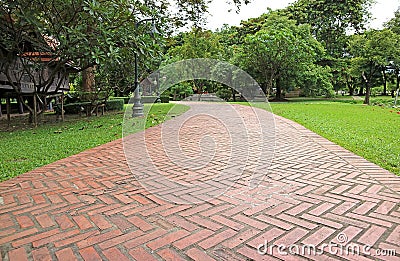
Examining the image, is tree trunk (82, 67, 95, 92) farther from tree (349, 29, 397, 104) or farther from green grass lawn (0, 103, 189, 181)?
tree (349, 29, 397, 104)

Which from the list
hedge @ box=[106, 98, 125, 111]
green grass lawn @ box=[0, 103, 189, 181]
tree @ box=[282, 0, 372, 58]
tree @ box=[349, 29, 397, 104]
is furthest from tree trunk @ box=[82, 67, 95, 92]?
tree @ box=[282, 0, 372, 58]

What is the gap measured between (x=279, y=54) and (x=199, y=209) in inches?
732

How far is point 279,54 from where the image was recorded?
63.4 feet

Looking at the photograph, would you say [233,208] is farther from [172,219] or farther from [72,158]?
[72,158]

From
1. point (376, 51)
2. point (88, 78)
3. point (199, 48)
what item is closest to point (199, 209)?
point (88, 78)

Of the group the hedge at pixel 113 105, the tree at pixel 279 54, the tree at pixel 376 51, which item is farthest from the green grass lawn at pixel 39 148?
the tree at pixel 279 54

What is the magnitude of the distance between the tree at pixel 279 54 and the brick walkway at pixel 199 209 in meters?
16.2

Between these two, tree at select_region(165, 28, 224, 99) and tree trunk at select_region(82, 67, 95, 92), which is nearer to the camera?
tree trunk at select_region(82, 67, 95, 92)

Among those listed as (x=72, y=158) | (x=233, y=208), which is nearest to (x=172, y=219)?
(x=233, y=208)

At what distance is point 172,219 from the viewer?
2.24 meters

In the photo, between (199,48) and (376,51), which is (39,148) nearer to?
(376,51)

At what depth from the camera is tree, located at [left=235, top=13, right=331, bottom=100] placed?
18953 millimetres

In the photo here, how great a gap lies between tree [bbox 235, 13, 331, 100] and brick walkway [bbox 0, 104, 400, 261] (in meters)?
16.2

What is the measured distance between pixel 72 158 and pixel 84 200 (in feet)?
6.13
